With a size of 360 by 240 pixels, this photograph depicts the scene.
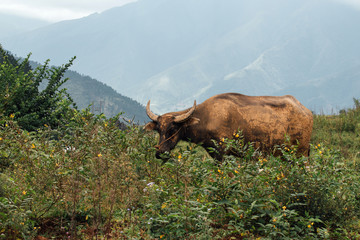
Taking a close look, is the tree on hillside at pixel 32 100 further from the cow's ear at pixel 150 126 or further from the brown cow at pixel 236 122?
the brown cow at pixel 236 122

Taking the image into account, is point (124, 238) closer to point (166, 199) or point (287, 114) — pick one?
point (166, 199)

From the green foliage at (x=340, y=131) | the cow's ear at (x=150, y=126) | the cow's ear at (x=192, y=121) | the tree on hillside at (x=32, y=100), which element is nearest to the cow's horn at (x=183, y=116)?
the cow's ear at (x=192, y=121)

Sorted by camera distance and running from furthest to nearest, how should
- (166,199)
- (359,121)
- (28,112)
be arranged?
(359,121)
(28,112)
(166,199)

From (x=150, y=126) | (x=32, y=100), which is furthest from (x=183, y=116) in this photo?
(x=32, y=100)

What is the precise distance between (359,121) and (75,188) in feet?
45.2

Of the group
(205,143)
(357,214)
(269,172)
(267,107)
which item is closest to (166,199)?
(269,172)

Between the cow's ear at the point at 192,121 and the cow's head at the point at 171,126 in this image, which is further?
the cow's ear at the point at 192,121

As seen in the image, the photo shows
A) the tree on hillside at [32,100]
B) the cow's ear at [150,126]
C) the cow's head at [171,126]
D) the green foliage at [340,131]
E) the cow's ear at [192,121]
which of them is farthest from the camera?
the green foliage at [340,131]

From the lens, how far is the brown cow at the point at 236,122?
7.83 meters

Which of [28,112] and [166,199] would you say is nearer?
[166,199]

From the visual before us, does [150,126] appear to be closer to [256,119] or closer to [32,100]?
[256,119]

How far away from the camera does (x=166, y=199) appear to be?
4.59m

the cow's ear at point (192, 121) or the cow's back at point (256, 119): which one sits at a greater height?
the cow's back at point (256, 119)

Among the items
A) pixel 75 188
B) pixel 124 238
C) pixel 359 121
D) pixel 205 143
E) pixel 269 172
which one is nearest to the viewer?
pixel 75 188
